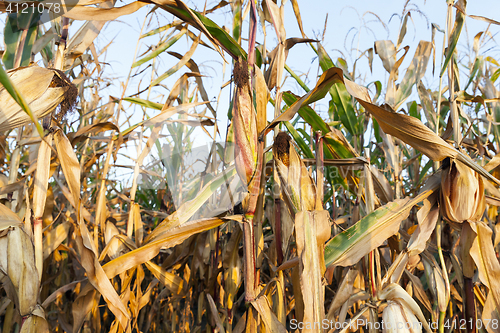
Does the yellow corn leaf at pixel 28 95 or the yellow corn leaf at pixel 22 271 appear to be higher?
the yellow corn leaf at pixel 28 95

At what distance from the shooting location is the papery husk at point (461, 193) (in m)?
0.83

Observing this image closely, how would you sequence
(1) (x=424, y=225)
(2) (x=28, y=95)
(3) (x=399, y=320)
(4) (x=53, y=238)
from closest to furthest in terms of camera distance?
(2) (x=28, y=95)
(3) (x=399, y=320)
(1) (x=424, y=225)
(4) (x=53, y=238)

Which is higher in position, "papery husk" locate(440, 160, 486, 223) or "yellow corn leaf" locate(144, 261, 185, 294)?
"papery husk" locate(440, 160, 486, 223)

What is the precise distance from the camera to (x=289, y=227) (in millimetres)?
938

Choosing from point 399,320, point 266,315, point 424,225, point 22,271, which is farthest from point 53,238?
point 424,225

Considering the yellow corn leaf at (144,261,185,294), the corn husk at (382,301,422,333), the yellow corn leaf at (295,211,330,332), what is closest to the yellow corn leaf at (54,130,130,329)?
the yellow corn leaf at (144,261,185,294)

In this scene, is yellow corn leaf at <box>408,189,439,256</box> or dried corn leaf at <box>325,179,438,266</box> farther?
yellow corn leaf at <box>408,189,439,256</box>

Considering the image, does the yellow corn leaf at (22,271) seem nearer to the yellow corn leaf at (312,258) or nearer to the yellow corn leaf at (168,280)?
the yellow corn leaf at (168,280)

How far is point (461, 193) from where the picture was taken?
0.84 metres

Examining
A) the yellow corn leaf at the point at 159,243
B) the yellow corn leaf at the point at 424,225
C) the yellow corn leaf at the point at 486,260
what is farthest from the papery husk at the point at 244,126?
the yellow corn leaf at the point at 486,260

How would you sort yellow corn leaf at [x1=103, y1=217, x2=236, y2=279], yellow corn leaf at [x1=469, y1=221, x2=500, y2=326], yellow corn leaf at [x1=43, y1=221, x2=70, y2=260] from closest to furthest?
yellow corn leaf at [x1=103, y1=217, x2=236, y2=279] < yellow corn leaf at [x1=469, y1=221, x2=500, y2=326] < yellow corn leaf at [x1=43, y1=221, x2=70, y2=260]

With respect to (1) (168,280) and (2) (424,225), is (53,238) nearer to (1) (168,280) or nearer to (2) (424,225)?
(1) (168,280)

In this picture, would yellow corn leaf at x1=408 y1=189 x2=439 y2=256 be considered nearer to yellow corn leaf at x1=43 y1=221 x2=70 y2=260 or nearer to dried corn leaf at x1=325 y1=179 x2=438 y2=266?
dried corn leaf at x1=325 y1=179 x2=438 y2=266

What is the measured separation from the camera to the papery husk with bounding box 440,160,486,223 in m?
0.83
